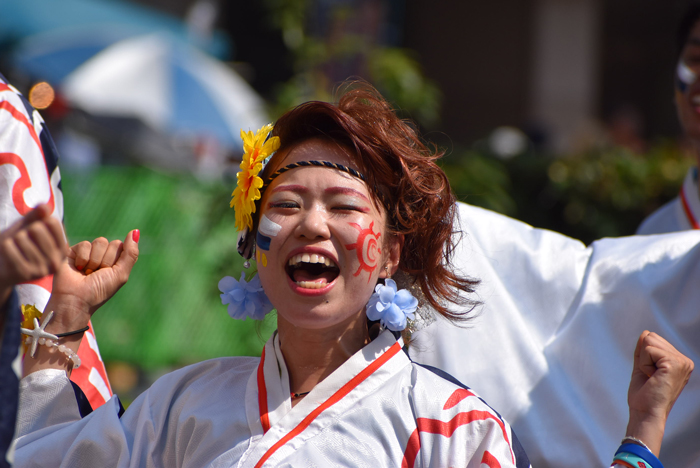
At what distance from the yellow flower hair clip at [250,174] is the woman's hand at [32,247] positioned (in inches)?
26.1

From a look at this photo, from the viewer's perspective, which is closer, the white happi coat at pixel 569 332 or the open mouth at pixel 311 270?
the open mouth at pixel 311 270

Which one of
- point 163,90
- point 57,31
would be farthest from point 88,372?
point 57,31

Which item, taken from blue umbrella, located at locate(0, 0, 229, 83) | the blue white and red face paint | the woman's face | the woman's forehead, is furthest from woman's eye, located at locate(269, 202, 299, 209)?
blue umbrella, located at locate(0, 0, 229, 83)

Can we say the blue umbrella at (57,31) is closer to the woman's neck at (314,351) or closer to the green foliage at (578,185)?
the green foliage at (578,185)

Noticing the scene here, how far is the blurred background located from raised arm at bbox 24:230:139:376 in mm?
1837

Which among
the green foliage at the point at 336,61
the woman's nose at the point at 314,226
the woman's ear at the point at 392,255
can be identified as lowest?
the green foliage at the point at 336,61

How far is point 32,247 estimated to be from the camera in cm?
120

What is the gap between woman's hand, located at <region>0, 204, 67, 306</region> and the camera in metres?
1.19

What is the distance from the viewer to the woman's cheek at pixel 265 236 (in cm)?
174

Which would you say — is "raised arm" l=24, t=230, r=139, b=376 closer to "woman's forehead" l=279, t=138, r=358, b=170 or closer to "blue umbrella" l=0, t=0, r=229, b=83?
"woman's forehead" l=279, t=138, r=358, b=170

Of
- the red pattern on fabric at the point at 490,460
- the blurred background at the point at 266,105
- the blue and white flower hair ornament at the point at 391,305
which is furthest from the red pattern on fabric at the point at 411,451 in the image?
the blurred background at the point at 266,105

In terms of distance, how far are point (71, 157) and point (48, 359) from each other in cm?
556

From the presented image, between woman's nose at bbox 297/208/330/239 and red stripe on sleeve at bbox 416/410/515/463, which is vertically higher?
woman's nose at bbox 297/208/330/239

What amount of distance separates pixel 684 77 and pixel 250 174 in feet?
5.35
